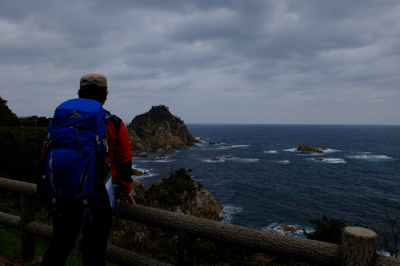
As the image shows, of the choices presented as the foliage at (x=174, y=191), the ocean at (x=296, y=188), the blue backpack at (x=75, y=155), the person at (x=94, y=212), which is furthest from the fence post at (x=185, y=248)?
the ocean at (x=296, y=188)

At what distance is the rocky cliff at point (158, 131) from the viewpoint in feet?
282

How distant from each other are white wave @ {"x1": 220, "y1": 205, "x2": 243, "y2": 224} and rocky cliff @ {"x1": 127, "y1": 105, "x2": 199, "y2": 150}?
5246 centimetres

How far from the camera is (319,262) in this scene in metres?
2.46

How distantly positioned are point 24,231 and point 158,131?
8631 cm

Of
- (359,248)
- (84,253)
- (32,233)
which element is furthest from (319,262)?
(32,233)

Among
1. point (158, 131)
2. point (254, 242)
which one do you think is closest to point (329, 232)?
point (254, 242)

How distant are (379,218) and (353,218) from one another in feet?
8.98

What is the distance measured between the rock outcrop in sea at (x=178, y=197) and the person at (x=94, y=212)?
1597 cm

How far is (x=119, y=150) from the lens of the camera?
263 cm

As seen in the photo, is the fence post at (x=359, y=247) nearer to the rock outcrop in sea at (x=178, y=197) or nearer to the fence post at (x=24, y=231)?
the fence post at (x=24, y=231)

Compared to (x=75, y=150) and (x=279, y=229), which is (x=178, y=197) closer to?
(x=279, y=229)

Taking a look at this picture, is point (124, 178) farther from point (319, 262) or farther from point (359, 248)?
point (359, 248)

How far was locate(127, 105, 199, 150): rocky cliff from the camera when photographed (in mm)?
85938

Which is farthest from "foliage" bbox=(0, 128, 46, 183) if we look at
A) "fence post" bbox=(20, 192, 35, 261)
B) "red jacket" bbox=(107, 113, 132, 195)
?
"red jacket" bbox=(107, 113, 132, 195)
